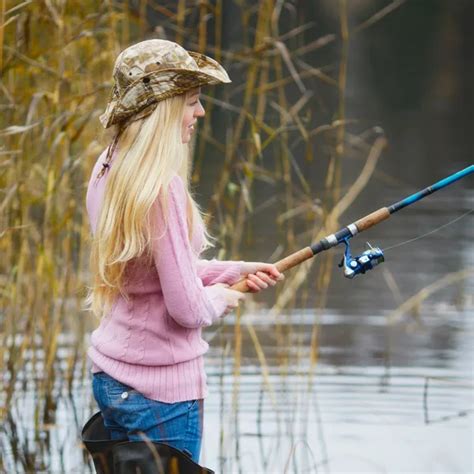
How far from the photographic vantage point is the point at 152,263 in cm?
262

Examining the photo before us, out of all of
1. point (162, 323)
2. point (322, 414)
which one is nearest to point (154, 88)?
point (162, 323)

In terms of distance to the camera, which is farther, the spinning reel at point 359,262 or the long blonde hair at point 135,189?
the spinning reel at point 359,262

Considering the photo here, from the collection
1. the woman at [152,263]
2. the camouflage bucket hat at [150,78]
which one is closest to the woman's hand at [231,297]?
the woman at [152,263]

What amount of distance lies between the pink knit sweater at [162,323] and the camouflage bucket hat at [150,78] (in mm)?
121

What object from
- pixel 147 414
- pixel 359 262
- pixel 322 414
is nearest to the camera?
pixel 147 414

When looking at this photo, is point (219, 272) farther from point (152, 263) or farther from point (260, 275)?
point (152, 263)

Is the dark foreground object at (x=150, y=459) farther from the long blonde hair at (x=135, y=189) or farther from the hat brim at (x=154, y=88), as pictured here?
the hat brim at (x=154, y=88)

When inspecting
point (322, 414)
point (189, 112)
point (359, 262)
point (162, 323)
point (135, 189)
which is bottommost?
point (322, 414)

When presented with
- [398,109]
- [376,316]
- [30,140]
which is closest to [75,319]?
[30,140]

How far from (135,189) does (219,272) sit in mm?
347

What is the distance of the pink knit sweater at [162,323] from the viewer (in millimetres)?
2578

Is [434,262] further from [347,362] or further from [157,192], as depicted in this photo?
[157,192]

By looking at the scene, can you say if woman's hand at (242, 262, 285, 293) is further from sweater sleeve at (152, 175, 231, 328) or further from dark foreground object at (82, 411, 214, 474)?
dark foreground object at (82, 411, 214, 474)

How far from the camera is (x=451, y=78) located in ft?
47.4
